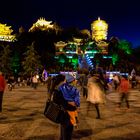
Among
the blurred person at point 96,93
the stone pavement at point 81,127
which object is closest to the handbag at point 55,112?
the stone pavement at point 81,127

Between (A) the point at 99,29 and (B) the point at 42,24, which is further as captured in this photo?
(A) the point at 99,29

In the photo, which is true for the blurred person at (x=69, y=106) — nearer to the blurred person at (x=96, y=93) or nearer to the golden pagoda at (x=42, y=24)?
the blurred person at (x=96, y=93)

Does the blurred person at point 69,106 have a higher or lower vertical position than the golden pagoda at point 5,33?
lower

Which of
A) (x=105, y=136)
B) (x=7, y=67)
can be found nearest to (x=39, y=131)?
(x=105, y=136)

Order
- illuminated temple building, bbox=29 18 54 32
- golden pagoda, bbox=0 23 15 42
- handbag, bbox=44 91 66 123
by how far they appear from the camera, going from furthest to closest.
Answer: illuminated temple building, bbox=29 18 54 32 → golden pagoda, bbox=0 23 15 42 → handbag, bbox=44 91 66 123

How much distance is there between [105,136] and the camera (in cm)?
950

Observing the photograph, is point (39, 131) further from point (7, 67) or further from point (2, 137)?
point (7, 67)

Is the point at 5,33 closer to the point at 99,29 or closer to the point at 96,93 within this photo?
the point at 99,29

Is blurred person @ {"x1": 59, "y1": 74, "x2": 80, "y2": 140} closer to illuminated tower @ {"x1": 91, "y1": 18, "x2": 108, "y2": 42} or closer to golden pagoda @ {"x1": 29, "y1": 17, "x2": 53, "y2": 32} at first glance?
golden pagoda @ {"x1": 29, "y1": 17, "x2": 53, "y2": 32}

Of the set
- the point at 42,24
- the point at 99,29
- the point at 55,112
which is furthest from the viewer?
the point at 99,29

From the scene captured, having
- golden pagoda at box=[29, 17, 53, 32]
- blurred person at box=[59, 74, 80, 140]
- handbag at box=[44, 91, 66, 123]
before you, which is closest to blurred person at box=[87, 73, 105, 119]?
blurred person at box=[59, 74, 80, 140]

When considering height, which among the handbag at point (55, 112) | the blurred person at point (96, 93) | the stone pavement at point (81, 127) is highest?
the blurred person at point (96, 93)

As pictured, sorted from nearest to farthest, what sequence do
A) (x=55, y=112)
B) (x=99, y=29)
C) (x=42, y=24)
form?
(x=55, y=112)
(x=42, y=24)
(x=99, y=29)

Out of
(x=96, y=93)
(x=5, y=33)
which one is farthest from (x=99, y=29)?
(x=96, y=93)
